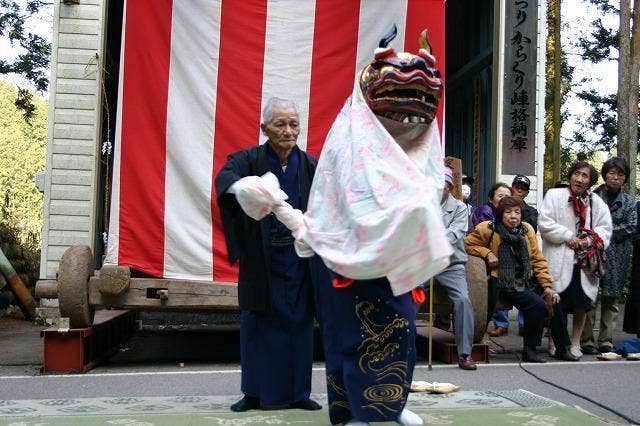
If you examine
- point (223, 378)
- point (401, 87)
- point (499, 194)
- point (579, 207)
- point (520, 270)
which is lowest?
point (223, 378)

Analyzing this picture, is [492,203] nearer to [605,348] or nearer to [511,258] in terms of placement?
[511,258]

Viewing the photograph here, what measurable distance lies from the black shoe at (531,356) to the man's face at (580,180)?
1409 millimetres

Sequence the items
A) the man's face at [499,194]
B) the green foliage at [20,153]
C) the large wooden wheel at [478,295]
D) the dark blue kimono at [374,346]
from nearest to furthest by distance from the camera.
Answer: the dark blue kimono at [374,346]
the large wooden wheel at [478,295]
the man's face at [499,194]
the green foliage at [20,153]

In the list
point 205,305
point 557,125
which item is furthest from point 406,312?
point 557,125

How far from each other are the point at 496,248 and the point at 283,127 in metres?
3.03

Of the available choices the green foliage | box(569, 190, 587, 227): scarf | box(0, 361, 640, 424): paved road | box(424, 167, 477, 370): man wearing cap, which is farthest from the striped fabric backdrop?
the green foliage

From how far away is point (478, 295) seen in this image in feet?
19.8

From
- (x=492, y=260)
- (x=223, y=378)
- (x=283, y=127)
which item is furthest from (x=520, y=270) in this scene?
(x=283, y=127)

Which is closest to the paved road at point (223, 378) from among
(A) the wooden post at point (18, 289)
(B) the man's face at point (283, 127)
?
(B) the man's face at point (283, 127)

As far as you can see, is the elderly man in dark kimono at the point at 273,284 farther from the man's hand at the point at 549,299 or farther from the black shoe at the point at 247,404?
the man's hand at the point at 549,299

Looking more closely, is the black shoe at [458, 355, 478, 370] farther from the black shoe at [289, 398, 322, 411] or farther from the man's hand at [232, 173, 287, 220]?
the man's hand at [232, 173, 287, 220]

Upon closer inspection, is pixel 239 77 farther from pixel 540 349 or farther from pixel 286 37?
pixel 540 349

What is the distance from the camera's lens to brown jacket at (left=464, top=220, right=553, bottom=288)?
6277 mm

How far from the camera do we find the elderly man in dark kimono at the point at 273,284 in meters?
3.88
